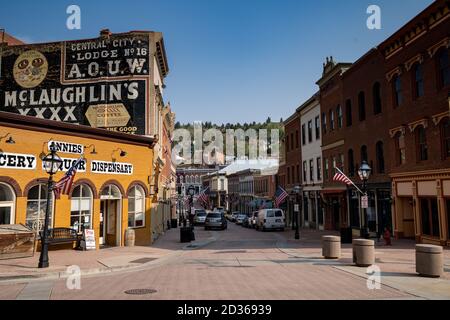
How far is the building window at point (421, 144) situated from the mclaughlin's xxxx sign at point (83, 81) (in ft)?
57.2

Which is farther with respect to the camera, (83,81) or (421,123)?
(83,81)

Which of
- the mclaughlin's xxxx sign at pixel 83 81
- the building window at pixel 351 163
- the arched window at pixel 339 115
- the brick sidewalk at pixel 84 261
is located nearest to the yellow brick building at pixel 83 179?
the brick sidewalk at pixel 84 261

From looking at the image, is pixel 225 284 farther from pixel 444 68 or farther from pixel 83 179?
pixel 444 68

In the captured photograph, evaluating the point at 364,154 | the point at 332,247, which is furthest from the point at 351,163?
the point at 332,247

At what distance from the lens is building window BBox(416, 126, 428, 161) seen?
858 inches

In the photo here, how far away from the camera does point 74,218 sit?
66.2 feet

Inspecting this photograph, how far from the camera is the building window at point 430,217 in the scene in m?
20.9

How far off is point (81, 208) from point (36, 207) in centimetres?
234

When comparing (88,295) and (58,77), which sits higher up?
(58,77)

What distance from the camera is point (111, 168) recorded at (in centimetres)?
2184

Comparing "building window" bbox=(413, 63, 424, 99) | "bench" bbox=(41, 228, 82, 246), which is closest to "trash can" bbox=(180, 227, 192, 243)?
"bench" bbox=(41, 228, 82, 246)
